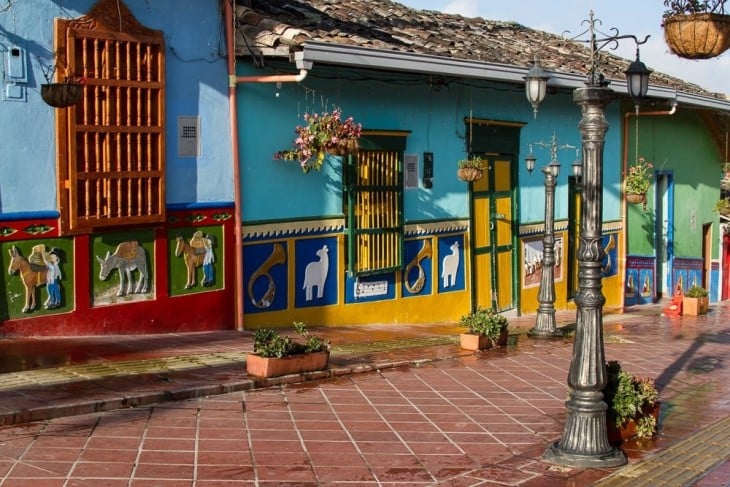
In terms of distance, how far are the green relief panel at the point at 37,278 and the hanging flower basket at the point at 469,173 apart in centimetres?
715

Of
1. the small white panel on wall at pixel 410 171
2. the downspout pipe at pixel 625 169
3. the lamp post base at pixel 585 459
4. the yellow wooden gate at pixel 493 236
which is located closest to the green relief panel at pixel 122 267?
the small white panel on wall at pixel 410 171

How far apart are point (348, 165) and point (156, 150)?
129 inches

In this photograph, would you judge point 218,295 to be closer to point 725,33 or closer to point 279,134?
point 279,134

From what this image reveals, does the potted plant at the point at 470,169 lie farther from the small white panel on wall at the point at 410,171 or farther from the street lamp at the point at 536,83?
the street lamp at the point at 536,83

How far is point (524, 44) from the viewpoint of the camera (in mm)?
21016

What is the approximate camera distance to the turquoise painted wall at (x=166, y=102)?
10695 mm

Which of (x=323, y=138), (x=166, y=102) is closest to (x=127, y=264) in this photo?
(x=166, y=102)

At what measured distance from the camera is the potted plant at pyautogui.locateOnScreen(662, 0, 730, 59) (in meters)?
9.48

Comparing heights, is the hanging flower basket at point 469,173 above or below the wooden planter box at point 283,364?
above

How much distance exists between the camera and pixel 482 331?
13164 millimetres

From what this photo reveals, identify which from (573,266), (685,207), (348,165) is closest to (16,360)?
(348,165)

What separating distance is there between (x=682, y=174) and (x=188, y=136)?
1557 centimetres

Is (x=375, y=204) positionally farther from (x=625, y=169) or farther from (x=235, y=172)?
(x=625, y=169)

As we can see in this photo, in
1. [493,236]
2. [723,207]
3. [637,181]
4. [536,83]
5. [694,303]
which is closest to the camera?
[536,83]
